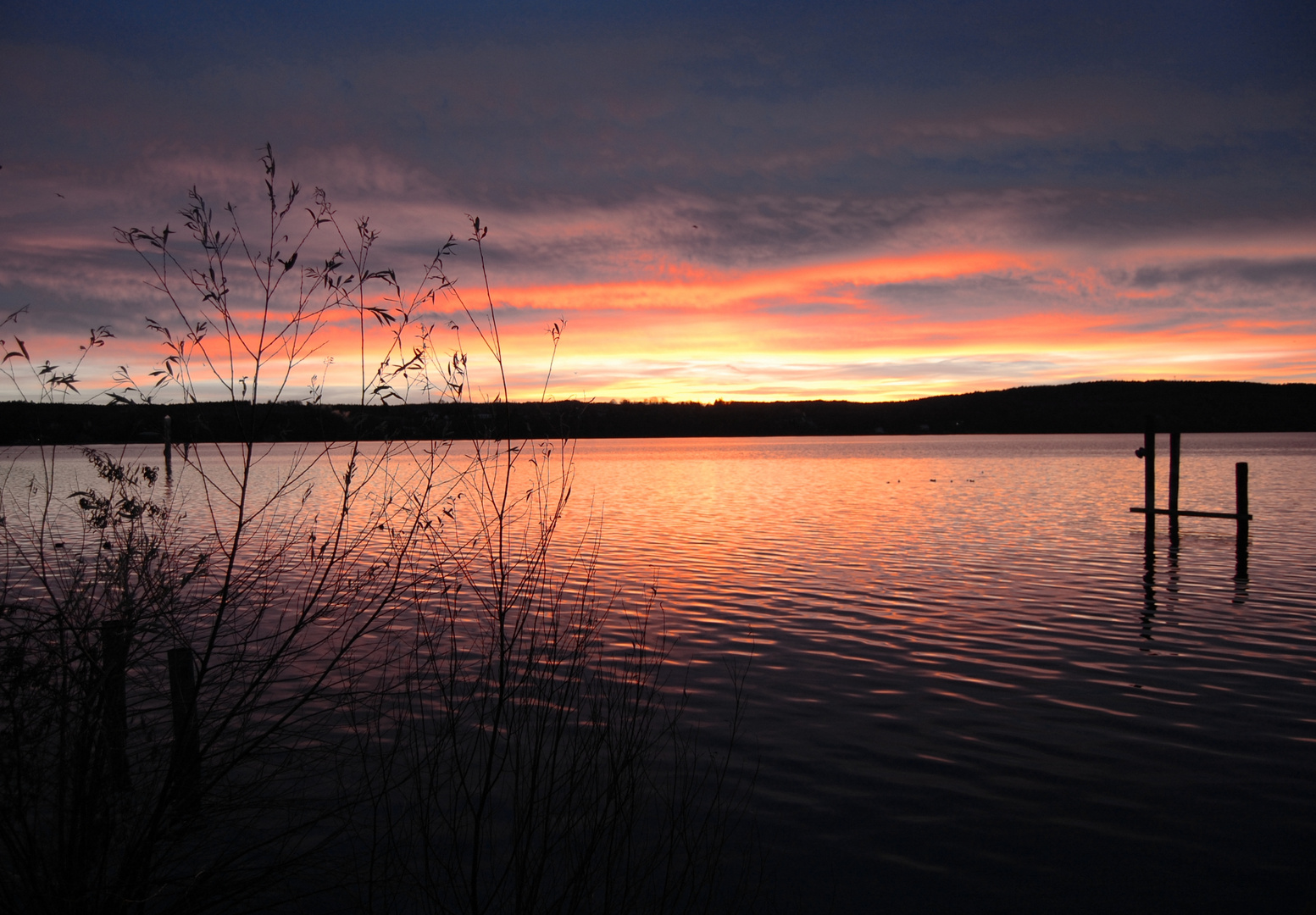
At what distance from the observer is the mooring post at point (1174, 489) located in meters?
23.1

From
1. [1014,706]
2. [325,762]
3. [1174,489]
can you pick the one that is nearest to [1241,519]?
[1174,489]

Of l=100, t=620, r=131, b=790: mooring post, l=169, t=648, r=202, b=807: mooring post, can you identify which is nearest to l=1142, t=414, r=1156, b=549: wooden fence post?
l=169, t=648, r=202, b=807: mooring post

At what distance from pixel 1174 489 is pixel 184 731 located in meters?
27.1

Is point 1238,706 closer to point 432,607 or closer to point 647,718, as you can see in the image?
point 647,718

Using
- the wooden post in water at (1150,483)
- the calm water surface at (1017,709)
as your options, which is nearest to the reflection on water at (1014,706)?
the calm water surface at (1017,709)

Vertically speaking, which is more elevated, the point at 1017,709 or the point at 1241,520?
the point at 1241,520

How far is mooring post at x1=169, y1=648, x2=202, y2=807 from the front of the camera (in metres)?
5.05

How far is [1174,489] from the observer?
2527cm

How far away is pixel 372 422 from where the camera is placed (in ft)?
20.8

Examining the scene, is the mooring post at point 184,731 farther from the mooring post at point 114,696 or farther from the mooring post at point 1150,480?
the mooring post at point 1150,480

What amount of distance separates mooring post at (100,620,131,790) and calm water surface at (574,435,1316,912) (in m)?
4.47

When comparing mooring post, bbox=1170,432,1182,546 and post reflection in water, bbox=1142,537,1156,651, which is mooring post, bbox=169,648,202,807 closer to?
post reflection in water, bbox=1142,537,1156,651

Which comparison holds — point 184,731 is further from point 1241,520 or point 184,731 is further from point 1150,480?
point 1150,480

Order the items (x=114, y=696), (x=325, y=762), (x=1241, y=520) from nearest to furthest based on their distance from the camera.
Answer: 1. (x=114, y=696)
2. (x=325, y=762)
3. (x=1241, y=520)
